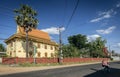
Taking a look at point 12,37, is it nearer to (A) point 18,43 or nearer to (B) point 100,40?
(A) point 18,43

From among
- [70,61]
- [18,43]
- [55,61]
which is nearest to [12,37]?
[18,43]

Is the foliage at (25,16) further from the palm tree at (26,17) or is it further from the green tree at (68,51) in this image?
the green tree at (68,51)

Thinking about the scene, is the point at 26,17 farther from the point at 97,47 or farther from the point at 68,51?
the point at 97,47

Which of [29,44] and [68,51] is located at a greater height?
[29,44]

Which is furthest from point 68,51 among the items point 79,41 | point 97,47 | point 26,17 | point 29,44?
point 97,47

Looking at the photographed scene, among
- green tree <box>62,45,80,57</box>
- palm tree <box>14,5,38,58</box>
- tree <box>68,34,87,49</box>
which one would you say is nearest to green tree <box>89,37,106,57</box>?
tree <box>68,34,87,49</box>

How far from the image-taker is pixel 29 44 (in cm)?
5478

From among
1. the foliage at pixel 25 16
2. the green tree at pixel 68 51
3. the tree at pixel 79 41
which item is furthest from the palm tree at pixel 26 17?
the tree at pixel 79 41

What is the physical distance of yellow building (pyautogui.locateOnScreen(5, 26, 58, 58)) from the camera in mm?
52531

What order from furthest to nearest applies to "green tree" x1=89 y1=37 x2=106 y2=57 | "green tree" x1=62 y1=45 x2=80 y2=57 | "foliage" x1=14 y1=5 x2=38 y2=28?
"green tree" x1=89 y1=37 x2=106 y2=57 → "green tree" x1=62 y1=45 x2=80 y2=57 → "foliage" x1=14 y1=5 x2=38 y2=28

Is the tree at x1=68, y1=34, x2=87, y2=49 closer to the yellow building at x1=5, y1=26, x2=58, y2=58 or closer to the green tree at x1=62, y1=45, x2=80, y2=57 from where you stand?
the yellow building at x1=5, y1=26, x2=58, y2=58

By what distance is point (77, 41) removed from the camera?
301 feet

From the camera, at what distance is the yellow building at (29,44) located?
172 ft

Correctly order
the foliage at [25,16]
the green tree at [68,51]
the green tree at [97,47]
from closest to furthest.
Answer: the foliage at [25,16] < the green tree at [68,51] < the green tree at [97,47]
